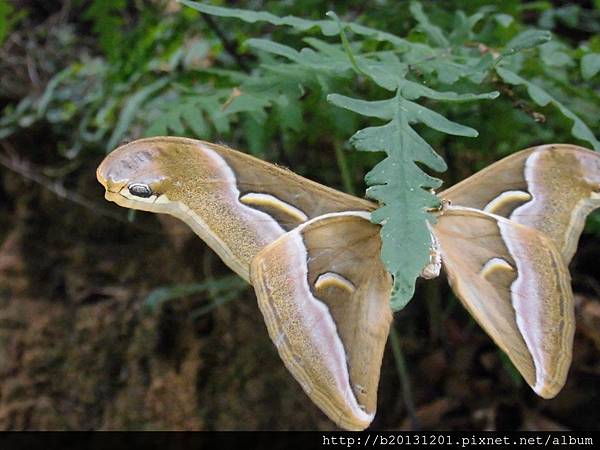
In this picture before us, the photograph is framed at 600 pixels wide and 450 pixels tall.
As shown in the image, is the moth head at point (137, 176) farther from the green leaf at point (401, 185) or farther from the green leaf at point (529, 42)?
the green leaf at point (529, 42)

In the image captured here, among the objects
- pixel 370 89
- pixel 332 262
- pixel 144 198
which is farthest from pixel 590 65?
pixel 144 198

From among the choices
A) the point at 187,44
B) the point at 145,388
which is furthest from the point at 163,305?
the point at 187,44

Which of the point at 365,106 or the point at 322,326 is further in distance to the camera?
the point at 365,106

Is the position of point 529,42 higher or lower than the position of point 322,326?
higher

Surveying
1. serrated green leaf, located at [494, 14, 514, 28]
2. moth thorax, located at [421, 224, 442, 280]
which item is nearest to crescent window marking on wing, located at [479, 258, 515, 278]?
moth thorax, located at [421, 224, 442, 280]

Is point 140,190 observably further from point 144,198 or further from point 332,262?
point 332,262

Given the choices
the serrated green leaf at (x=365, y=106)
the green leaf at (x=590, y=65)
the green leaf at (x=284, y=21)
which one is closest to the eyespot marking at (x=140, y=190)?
the serrated green leaf at (x=365, y=106)

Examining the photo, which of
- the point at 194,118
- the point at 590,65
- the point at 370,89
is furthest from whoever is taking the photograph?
the point at 370,89
